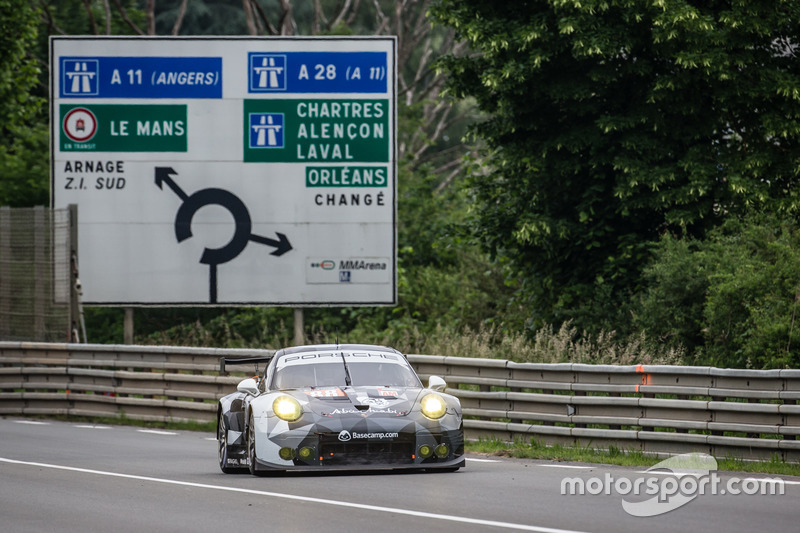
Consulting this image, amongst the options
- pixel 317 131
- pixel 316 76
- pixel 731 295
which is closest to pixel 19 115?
pixel 316 76

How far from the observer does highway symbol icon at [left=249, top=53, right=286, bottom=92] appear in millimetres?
24297

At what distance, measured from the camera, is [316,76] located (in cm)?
2431

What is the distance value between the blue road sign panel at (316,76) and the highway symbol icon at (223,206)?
80.8 inches

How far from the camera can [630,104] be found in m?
23.0

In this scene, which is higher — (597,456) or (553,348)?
(553,348)

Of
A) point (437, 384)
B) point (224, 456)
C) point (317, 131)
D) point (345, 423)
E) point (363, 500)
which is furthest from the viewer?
point (317, 131)

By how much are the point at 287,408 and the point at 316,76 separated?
1273cm

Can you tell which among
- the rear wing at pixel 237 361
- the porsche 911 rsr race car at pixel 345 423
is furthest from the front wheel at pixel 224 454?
the rear wing at pixel 237 361

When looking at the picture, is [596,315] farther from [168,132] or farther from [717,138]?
[168,132]

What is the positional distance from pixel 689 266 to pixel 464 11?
20.2 ft

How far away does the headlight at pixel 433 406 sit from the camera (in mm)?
12617

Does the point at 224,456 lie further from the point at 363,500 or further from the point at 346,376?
the point at 363,500

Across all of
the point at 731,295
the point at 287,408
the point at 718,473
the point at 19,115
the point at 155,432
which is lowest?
the point at 155,432

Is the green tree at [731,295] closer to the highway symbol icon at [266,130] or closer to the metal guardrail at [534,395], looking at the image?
the metal guardrail at [534,395]
